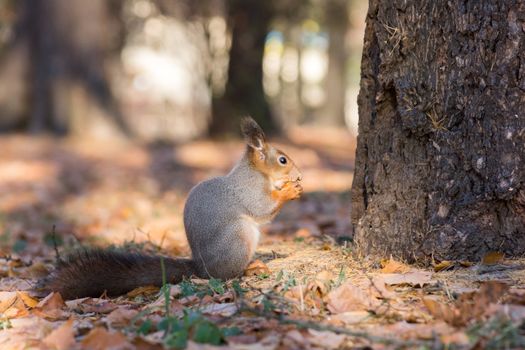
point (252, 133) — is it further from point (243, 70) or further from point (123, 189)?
point (243, 70)

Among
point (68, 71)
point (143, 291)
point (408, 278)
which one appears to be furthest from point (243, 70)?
point (408, 278)

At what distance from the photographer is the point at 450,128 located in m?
3.47

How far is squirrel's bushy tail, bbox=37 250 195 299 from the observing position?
146 inches

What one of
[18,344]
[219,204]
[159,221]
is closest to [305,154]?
[159,221]

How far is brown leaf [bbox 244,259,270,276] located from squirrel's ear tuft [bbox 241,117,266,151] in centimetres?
69

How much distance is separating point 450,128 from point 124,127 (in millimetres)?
12223

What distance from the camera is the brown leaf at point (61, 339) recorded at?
276 centimetres

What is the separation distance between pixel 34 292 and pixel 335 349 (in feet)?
6.09

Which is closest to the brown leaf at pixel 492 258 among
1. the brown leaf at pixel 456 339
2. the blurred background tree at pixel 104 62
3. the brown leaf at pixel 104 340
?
the brown leaf at pixel 456 339

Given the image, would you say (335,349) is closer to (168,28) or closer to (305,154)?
(305,154)

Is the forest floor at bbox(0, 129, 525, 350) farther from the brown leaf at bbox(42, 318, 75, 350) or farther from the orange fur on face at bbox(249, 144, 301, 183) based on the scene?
the orange fur on face at bbox(249, 144, 301, 183)

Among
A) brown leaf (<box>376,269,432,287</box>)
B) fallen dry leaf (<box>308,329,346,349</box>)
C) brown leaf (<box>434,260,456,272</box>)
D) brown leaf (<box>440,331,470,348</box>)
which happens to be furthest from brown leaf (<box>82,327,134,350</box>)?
brown leaf (<box>434,260,456,272</box>)

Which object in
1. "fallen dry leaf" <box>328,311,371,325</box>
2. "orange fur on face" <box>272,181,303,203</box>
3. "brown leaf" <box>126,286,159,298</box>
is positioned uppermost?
"orange fur on face" <box>272,181,303,203</box>

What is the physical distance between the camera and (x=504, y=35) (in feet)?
11.1
